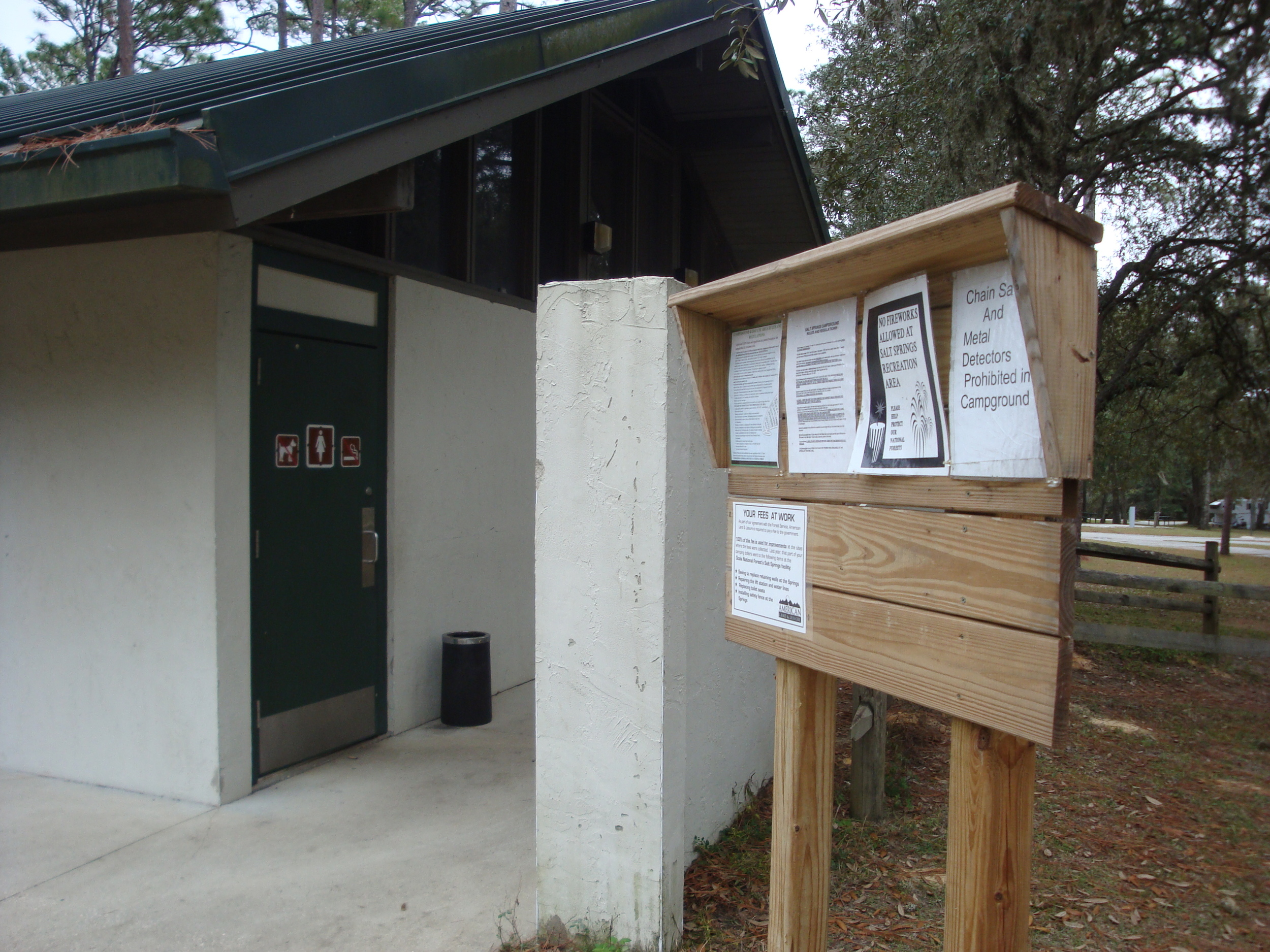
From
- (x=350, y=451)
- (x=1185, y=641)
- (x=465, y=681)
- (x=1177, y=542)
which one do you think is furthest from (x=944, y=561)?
(x=1177, y=542)

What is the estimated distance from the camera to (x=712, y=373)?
2492 mm

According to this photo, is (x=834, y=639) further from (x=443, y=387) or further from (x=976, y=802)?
(x=443, y=387)

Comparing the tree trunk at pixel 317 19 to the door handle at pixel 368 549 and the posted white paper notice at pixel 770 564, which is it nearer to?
the door handle at pixel 368 549

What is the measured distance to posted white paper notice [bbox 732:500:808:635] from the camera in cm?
218

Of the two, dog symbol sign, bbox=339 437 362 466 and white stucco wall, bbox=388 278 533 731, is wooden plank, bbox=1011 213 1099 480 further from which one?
white stucco wall, bbox=388 278 533 731

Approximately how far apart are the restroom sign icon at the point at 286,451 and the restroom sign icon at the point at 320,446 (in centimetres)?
6

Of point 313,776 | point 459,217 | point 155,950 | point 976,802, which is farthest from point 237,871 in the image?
point 459,217

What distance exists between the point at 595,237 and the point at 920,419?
5908mm

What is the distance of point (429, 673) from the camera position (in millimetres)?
5762

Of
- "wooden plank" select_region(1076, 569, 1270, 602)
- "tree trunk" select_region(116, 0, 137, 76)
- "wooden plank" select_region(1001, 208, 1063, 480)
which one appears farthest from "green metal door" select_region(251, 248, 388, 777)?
"tree trunk" select_region(116, 0, 137, 76)

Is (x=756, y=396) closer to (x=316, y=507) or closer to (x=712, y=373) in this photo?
(x=712, y=373)

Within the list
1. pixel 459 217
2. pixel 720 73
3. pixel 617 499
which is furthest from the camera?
pixel 720 73

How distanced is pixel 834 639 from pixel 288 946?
233 cm

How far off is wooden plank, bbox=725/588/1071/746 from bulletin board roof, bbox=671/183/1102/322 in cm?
66
